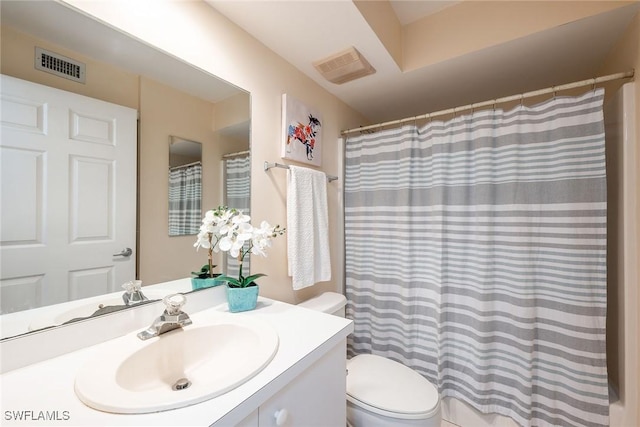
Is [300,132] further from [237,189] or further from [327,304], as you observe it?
[327,304]

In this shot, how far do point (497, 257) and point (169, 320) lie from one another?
1.56 meters

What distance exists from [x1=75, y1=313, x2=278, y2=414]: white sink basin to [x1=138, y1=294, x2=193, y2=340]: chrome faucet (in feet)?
0.06

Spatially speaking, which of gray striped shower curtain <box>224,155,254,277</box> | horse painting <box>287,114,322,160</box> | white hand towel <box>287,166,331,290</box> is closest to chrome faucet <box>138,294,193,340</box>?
gray striped shower curtain <box>224,155,254,277</box>

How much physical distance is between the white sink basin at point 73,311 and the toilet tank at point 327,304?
0.91 meters

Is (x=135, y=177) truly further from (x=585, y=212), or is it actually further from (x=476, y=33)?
(x=585, y=212)

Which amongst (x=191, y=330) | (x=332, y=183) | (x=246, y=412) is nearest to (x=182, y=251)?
(x=191, y=330)

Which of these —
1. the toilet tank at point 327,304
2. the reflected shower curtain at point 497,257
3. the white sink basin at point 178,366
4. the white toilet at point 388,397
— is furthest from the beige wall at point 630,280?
the white sink basin at point 178,366

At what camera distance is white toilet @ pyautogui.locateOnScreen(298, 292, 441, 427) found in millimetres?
1039

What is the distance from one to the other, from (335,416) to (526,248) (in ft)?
3.96

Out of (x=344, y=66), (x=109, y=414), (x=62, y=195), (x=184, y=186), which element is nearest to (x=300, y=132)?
(x=344, y=66)

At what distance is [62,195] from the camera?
714 mm

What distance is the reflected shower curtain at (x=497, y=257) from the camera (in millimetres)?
1180

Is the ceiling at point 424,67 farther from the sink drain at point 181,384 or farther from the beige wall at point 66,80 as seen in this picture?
→ the sink drain at point 181,384

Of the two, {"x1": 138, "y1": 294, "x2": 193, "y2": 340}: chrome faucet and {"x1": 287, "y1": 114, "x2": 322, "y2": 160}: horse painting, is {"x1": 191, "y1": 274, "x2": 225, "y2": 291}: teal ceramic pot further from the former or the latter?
{"x1": 287, "y1": 114, "x2": 322, "y2": 160}: horse painting
